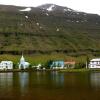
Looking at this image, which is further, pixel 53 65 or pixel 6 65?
pixel 53 65

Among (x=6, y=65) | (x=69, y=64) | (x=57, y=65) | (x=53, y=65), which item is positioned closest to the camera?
(x=6, y=65)

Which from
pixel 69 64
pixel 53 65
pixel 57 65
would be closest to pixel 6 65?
pixel 53 65

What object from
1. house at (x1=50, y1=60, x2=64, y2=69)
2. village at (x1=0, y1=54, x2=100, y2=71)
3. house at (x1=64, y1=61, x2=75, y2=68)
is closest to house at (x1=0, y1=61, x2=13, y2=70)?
village at (x1=0, y1=54, x2=100, y2=71)

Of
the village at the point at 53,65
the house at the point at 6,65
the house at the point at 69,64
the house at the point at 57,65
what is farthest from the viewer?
the house at the point at 57,65

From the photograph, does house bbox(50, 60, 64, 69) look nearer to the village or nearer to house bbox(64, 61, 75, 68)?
the village

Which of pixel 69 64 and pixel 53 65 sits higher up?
pixel 69 64

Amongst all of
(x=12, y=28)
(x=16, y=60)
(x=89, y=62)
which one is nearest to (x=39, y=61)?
(x=16, y=60)

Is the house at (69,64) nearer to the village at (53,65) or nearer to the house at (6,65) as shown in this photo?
the village at (53,65)

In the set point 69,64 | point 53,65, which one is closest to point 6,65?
point 53,65

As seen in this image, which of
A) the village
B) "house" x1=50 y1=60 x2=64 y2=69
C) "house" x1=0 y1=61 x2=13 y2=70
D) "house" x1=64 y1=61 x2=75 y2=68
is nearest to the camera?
the village

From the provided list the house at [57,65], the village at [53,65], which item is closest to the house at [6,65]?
the village at [53,65]

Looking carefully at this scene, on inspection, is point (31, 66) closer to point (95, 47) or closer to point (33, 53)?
point (33, 53)

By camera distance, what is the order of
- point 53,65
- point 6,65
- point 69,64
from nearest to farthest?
point 6,65, point 69,64, point 53,65

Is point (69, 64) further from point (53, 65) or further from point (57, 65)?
point (53, 65)
